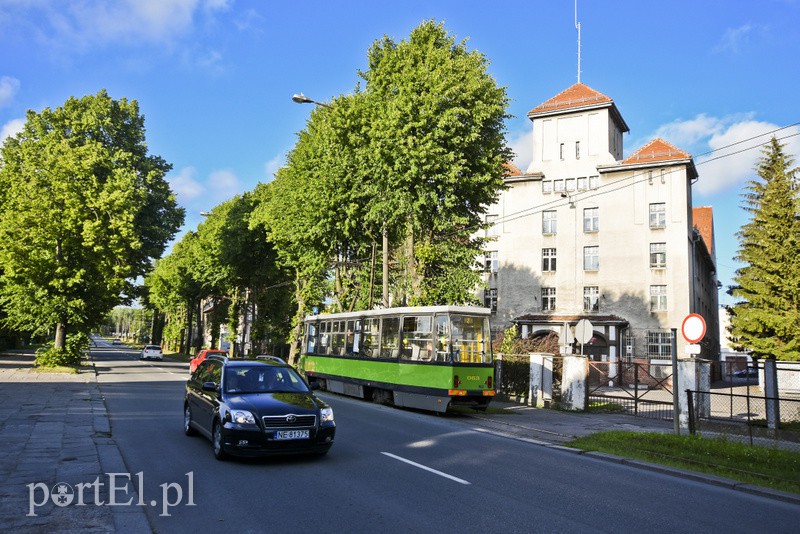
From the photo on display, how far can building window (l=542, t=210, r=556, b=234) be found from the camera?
47.2 meters

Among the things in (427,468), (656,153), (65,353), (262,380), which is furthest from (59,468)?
(656,153)

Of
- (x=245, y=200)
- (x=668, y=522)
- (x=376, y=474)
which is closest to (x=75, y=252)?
(x=245, y=200)

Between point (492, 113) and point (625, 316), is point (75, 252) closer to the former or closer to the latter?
point (492, 113)

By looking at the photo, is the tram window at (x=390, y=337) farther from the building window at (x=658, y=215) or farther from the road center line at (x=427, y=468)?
the building window at (x=658, y=215)

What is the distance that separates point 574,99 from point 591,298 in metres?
15.8

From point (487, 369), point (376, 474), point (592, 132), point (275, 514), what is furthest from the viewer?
point (592, 132)

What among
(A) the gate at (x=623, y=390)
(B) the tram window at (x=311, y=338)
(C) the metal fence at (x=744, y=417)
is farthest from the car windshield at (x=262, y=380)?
(B) the tram window at (x=311, y=338)

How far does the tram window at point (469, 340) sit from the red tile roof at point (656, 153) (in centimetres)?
3162

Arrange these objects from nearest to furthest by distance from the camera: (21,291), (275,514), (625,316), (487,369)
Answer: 1. (275,514)
2. (487,369)
3. (21,291)
4. (625,316)

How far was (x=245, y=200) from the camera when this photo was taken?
48.3m

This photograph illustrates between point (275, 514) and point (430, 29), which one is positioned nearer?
point (275, 514)

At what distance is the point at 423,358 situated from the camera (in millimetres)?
18031

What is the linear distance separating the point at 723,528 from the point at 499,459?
13.6 ft

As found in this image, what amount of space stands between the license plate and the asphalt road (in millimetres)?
458
